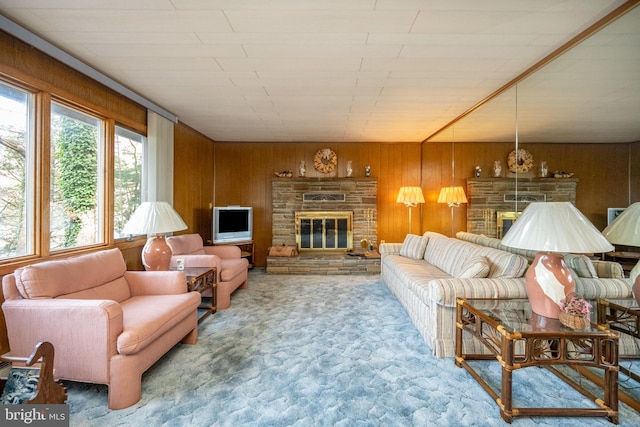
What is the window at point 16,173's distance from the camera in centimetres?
234

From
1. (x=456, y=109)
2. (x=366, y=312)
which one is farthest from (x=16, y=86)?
(x=456, y=109)

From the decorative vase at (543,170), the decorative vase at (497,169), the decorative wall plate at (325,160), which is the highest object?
the decorative wall plate at (325,160)

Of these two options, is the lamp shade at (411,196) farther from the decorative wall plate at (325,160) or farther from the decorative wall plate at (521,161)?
the decorative wall plate at (521,161)

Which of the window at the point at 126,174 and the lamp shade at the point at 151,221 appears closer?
the lamp shade at the point at 151,221

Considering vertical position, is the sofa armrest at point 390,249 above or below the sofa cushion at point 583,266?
below

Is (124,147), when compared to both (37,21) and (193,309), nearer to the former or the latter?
(37,21)

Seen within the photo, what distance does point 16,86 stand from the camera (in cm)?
239

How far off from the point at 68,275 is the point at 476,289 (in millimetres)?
3151

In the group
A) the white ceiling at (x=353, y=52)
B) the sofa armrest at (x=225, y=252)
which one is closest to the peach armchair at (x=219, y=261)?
the sofa armrest at (x=225, y=252)

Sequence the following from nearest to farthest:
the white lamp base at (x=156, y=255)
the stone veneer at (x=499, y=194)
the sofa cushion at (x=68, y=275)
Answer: the sofa cushion at (x=68, y=275) < the stone veneer at (x=499, y=194) < the white lamp base at (x=156, y=255)

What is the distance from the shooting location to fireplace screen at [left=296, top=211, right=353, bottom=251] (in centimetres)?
608

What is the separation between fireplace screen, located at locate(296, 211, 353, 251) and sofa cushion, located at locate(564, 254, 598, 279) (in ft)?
12.8

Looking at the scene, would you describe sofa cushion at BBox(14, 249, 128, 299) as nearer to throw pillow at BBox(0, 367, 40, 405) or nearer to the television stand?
throw pillow at BBox(0, 367, 40, 405)

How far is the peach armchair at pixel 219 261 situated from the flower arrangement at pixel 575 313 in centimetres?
326
